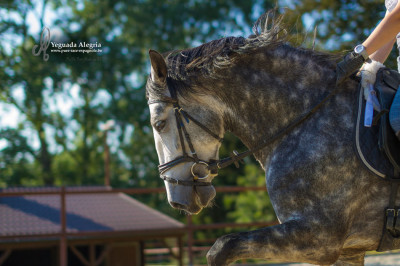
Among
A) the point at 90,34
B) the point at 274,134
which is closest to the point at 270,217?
the point at 90,34

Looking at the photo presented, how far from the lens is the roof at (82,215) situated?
35.1 feet

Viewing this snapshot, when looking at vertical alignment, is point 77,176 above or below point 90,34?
below

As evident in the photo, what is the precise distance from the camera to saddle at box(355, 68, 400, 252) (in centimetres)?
299

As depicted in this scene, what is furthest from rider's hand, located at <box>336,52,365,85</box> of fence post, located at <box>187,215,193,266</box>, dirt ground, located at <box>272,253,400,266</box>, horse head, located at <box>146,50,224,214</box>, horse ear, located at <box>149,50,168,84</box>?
fence post, located at <box>187,215,193,266</box>

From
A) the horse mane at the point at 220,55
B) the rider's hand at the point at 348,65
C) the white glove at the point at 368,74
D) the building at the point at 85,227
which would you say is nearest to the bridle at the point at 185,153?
the horse mane at the point at 220,55

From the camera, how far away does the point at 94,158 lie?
27.9m

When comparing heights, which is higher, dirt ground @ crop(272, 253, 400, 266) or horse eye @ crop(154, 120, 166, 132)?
horse eye @ crop(154, 120, 166, 132)

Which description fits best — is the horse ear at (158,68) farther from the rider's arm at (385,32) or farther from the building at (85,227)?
the building at (85,227)

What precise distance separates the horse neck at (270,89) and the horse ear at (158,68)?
35 cm

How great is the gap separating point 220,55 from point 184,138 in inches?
23.4

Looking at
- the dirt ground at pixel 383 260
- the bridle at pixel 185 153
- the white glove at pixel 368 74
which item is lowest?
the dirt ground at pixel 383 260

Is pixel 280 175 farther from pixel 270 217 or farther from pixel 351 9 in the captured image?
pixel 270 217

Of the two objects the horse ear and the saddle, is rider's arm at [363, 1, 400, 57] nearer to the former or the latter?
the saddle

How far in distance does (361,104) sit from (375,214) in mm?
664
